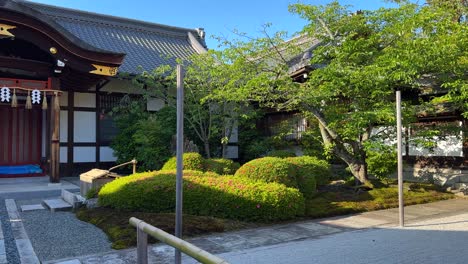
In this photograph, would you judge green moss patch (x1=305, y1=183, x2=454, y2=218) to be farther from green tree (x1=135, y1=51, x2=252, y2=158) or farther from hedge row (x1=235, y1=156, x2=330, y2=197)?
green tree (x1=135, y1=51, x2=252, y2=158)

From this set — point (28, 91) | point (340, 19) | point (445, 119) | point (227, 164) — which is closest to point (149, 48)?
point (28, 91)

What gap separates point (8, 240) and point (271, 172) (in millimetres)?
4962

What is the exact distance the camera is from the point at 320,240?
20.4ft

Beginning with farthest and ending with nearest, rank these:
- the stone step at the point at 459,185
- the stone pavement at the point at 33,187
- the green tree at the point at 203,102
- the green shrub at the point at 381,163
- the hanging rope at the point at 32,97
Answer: the green tree at the point at 203,102 → the stone step at the point at 459,185 → the hanging rope at the point at 32,97 → the green shrub at the point at 381,163 → the stone pavement at the point at 33,187

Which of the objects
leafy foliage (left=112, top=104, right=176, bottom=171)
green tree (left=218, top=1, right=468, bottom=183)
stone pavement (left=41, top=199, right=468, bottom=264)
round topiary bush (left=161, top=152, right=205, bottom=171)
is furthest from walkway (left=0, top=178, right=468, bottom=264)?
leafy foliage (left=112, top=104, right=176, bottom=171)

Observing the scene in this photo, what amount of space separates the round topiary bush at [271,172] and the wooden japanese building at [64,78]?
5.81m

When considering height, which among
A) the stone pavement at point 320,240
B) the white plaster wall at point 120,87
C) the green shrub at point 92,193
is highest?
the white plaster wall at point 120,87

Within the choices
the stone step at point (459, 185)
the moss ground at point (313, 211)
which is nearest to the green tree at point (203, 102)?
the moss ground at point (313, 211)

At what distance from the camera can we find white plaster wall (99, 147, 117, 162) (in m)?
14.8

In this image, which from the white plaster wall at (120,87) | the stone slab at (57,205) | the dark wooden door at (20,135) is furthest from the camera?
the white plaster wall at (120,87)

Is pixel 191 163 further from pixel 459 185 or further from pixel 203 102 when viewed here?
pixel 459 185

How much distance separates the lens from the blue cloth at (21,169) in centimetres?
1305

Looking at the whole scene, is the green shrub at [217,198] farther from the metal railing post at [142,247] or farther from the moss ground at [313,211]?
the metal railing post at [142,247]

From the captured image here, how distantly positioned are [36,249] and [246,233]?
10.5 feet
